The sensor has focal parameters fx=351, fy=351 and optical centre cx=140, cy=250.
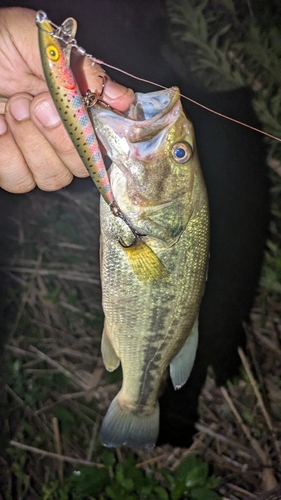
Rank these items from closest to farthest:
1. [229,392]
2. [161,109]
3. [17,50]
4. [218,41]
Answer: [161,109] < [17,50] < [218,41] < [229,392]

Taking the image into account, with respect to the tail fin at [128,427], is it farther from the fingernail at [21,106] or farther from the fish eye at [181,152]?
the fingernail at [21,106]

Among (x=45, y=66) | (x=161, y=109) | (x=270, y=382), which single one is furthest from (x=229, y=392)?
(x=45, y=66)

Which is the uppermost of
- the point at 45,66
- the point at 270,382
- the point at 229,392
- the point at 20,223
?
the point at 45,66

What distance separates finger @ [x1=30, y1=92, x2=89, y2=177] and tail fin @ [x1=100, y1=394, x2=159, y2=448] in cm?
104

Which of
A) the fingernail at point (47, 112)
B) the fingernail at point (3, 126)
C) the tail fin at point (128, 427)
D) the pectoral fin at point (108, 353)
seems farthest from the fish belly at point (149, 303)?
the fingernail at point (3, 126)

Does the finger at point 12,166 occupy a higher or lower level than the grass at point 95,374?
higher

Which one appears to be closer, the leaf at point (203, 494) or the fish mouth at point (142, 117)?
the fish mouth at point (142, 117)

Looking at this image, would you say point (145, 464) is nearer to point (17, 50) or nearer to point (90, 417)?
point (90, 417)

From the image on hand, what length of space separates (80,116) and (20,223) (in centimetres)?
177

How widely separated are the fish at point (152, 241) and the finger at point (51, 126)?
0.30 m

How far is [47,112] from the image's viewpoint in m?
1.19

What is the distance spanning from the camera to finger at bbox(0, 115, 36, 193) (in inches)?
54.7

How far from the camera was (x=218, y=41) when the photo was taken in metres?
2.25

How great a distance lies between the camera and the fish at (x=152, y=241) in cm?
101
